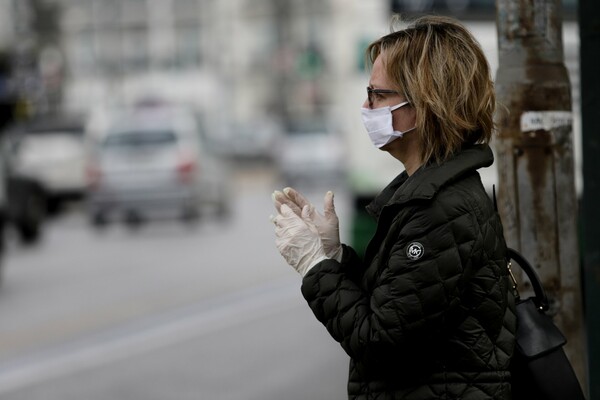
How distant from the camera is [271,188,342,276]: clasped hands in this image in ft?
9.58

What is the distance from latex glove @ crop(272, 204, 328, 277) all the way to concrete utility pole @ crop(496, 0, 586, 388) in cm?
96

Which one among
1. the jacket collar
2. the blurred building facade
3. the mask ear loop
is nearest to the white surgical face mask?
the mask ear loop

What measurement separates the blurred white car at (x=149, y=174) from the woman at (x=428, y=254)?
19.2 m

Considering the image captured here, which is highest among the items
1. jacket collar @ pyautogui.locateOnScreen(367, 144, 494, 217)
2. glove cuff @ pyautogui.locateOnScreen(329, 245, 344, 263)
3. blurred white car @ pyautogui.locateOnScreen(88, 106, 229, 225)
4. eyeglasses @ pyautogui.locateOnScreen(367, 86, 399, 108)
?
eyeglasses @ pyautogui.locateOnScreen(367, 86, 399, 108)

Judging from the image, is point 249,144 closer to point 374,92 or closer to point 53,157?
point 53,157

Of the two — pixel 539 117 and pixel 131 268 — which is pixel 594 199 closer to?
pixel 539 117

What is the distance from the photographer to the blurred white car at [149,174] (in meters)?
22.0

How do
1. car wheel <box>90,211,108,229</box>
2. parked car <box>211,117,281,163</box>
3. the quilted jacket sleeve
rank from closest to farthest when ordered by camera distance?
the quilted jacket sleeve → car wheel <box>90,211,108,229</box> → parked car <box>211,117,281,163</box>

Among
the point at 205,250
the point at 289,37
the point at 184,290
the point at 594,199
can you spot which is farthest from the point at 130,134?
the point at 289,37

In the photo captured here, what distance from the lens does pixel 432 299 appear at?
8.66 ft

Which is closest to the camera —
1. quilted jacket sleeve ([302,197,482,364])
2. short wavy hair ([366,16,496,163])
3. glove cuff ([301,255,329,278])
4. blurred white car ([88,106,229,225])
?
quilted jacket sleeve ([302,197,482,364])

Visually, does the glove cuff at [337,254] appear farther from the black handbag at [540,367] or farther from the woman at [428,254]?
the black handbag at [540,367]

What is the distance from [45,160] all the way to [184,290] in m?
14.3

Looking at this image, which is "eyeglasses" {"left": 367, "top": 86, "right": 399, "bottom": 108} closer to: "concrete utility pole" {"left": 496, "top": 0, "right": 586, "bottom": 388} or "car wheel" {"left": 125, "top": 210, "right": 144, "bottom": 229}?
"concrete utility pole" {"left": 496, "top": 0, "right": 586, "bottom": 388}
